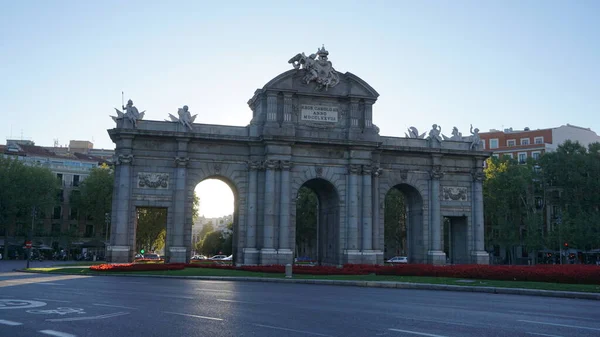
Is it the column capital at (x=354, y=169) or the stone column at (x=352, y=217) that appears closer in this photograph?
the stone column at (x=352, y=217)

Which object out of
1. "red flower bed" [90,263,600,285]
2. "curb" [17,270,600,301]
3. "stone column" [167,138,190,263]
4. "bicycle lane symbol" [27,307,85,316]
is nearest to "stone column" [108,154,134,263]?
"stone column" [167,138,190,263]

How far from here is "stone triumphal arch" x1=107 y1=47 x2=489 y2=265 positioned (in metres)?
47.3

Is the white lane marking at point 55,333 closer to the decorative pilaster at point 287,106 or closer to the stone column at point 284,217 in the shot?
the stone column at point 284,217

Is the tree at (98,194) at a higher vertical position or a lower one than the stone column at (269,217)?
higher

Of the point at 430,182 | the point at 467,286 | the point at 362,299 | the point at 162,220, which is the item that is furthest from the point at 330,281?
the point at 162,220

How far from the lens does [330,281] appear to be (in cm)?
3309

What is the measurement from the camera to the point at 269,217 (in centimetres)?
4769

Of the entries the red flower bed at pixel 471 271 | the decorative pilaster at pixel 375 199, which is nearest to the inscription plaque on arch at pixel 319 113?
the decorative pilaster at pixel 375 199

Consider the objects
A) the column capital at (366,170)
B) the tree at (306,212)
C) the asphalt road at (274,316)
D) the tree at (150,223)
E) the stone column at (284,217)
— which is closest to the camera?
the asphalt road at (274,316)

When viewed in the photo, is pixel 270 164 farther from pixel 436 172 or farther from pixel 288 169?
pixel 436 172

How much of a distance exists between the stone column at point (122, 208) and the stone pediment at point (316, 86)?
12528 millimetres

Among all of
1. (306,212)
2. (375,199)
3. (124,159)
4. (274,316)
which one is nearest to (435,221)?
(375,199)

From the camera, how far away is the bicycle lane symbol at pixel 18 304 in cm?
1718

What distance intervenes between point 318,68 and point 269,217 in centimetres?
1304
